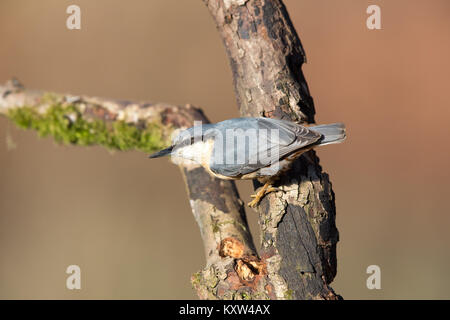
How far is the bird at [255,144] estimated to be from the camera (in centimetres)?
145

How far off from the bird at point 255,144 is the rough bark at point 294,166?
7 centimetres

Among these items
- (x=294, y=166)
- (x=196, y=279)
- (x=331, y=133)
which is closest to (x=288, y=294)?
(x=196, y=279)

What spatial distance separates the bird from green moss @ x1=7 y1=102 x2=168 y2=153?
19.6 inches

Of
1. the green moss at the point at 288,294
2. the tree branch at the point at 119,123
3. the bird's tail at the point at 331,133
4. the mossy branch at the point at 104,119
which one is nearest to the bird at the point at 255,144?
the bird's tail at the point at 331,133

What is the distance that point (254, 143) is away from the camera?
147 cm

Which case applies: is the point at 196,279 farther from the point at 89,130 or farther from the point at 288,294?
the point at 89,130

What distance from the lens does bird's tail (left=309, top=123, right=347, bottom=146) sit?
1.50 meters

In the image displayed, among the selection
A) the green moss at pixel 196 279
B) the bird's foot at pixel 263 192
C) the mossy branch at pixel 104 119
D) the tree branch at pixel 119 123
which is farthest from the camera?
the mossy branch at pixel 104 119

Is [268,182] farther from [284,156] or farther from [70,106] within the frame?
[70,106]

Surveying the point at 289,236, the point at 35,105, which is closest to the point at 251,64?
the point at 289,236

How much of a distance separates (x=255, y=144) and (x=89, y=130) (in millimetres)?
933

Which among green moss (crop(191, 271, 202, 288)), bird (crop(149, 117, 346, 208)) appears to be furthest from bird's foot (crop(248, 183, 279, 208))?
green moss (crop(191, 271, 202, 288))

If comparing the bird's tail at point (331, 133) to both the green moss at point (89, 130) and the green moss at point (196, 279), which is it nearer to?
the green moss at point (196, 279)

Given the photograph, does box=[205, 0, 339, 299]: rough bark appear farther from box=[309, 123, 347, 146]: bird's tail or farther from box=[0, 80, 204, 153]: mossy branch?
box=[0, 80, 204, 153]: mossy branch
